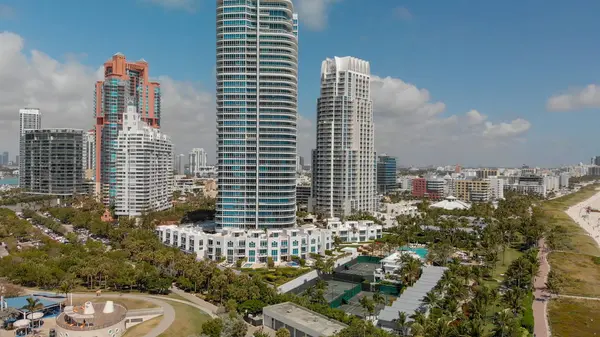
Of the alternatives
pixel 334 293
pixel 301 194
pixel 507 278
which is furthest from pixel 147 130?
pixel 507 278

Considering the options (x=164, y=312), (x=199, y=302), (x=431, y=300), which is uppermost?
(x=431, y=300)

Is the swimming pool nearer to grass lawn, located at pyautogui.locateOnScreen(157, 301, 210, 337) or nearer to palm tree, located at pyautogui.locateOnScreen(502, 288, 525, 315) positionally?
palm tree, located at pyautogui.locateOnScreen(502, 288, 525, 315)

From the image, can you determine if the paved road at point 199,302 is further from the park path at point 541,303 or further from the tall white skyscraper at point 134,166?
the tall white skyscraper at point 134,166

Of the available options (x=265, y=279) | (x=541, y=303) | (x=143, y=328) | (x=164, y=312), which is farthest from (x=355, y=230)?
(x=143, y=328)

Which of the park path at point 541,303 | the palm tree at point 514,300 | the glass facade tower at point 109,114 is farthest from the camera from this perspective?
the glass facade tower at point 109,114

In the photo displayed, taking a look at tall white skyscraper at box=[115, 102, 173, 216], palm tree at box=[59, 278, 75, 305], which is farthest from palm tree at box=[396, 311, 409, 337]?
tall white skyscraper at box=[115, 102, 173, 216]

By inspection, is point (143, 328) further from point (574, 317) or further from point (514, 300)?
point (574, 317)

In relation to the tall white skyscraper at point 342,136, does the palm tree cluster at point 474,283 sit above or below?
below

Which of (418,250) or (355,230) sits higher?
(355,230)

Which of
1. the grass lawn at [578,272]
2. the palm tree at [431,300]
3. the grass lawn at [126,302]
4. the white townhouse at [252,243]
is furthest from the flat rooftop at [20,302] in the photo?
the grass lawn at [578,272]
